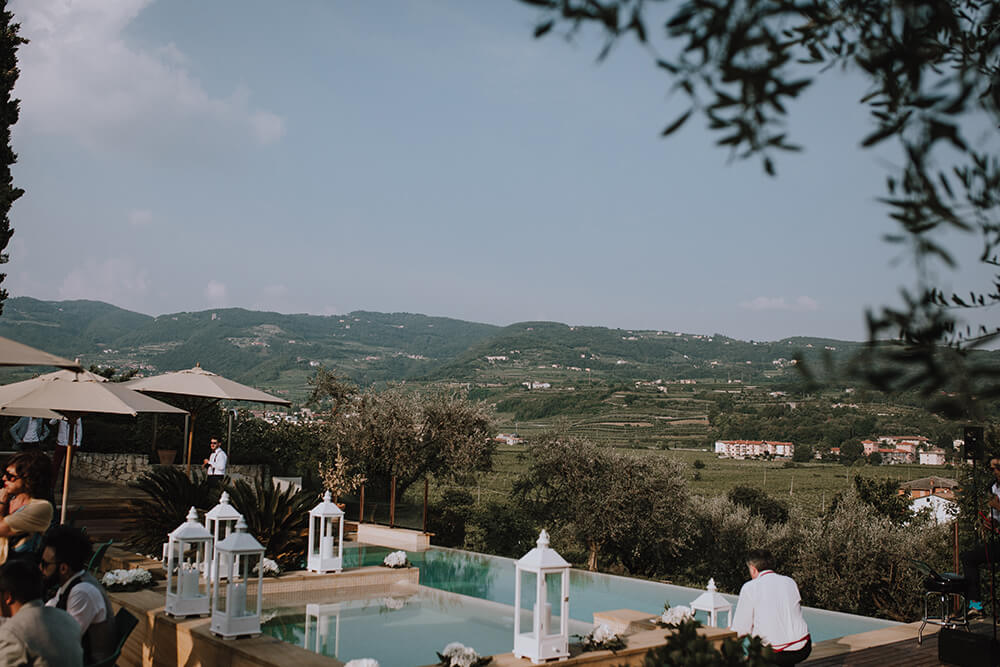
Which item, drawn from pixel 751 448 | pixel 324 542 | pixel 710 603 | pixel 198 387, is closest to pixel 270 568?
pixel 324 542

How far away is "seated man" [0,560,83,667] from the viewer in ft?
11.6

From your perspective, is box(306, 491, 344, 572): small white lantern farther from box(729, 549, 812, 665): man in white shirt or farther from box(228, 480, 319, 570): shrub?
box(729, 549, 812, 665): man in white shirt

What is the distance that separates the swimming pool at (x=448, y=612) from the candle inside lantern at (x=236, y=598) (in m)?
1.50

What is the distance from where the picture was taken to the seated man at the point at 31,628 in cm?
353

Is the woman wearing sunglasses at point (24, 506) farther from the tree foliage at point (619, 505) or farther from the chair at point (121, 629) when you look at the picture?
the tree foliage at point (619, 505)

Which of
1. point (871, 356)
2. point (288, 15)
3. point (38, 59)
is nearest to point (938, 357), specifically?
point (871, 356)

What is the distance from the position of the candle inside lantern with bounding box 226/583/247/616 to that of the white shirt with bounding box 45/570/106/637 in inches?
83.4

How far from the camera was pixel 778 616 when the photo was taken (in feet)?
16.4

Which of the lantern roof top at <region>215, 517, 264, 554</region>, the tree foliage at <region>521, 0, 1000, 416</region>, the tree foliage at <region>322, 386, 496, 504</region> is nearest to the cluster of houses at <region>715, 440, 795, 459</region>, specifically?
the tree foliage at <region>322, 386, 496, 504</region>

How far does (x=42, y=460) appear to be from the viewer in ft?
16.9

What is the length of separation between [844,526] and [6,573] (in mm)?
17926

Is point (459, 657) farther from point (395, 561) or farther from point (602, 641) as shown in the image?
point (395, 561)

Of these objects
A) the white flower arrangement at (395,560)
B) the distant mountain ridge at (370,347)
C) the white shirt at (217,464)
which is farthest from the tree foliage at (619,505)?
the distant mountain ridge at (370,347)

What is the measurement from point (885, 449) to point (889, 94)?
3929 centimetres
